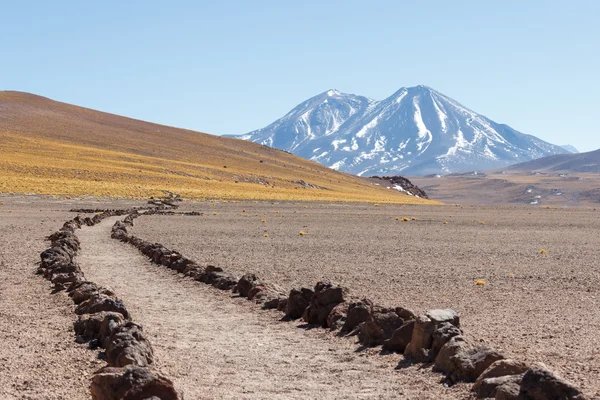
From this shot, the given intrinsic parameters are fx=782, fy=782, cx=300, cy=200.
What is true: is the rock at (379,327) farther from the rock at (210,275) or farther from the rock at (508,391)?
the rock at (210,275)

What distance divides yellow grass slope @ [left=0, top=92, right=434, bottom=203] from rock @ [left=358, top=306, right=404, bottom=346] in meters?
59.1

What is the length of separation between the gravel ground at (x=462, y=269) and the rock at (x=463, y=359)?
87 cm

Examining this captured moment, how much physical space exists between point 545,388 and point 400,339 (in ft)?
11.0

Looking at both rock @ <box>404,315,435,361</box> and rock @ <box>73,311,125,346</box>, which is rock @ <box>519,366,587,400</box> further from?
rock @ <box>73,311,125,346</box>

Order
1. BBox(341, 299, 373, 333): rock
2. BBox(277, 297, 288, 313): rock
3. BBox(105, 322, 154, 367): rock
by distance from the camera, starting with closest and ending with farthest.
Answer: BBox(105, 322, 154, 367): rock, BBox(341, 299, 373, 333): rock, BBox(277, 297, 288, 313): rock

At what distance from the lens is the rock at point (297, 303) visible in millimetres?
12249

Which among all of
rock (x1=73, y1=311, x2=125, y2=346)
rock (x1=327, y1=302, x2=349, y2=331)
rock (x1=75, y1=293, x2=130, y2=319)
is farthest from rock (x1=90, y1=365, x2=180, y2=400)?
rock (x1=327, y1=302, x2=349, y2=331)

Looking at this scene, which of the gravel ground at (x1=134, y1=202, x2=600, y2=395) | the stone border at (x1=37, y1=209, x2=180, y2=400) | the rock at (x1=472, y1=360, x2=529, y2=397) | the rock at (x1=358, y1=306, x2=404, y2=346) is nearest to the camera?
the stone border at (x1=37, y1=209, x2=180, y2=400)

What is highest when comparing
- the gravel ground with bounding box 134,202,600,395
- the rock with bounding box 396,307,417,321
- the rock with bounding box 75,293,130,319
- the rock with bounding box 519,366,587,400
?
the rock with bounding box 519,366,587,400

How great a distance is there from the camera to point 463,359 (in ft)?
26.2

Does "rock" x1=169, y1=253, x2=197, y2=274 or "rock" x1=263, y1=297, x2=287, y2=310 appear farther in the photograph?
"rock" x1=169, y1=253, x2=197, y2=274

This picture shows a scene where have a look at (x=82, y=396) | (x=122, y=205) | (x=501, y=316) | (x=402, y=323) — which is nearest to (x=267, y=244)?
(x=501, y=316)

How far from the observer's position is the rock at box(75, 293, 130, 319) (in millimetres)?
10586

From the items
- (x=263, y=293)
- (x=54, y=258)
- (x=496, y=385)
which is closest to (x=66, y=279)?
(x=54, y=258)
